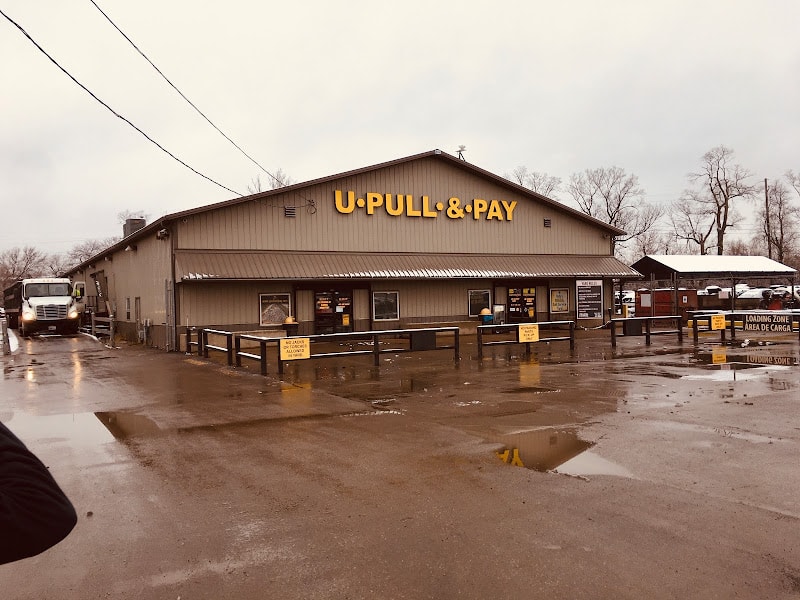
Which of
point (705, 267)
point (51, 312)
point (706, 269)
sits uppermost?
point (705, 267)

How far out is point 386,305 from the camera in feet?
82.7

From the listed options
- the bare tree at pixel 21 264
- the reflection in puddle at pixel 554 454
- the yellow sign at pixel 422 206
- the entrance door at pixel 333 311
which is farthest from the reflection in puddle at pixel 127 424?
the bare tree at pixel 21 264

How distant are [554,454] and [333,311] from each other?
698 inches

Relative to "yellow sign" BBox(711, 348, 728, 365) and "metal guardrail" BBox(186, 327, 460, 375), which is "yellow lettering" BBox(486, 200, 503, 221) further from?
"yellow sign" BBox(711, 348, 728, 365)

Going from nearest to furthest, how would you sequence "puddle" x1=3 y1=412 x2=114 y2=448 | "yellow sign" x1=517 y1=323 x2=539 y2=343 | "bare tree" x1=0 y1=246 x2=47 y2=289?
"puddle" x1=3 y1=412 x2=114 y2=448, "yellow sign" x1=517 y1=323 x2=539 y2=343, "bare tree" x1=0 y1=246 x2=47 y2=289

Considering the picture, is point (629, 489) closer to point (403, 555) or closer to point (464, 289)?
point (403, 555)

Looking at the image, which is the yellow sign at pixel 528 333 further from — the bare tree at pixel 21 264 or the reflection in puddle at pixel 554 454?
the bare tree at pixel 21 264

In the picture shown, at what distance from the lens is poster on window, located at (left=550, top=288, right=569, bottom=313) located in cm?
2872

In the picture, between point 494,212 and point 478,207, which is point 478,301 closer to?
point 494,212

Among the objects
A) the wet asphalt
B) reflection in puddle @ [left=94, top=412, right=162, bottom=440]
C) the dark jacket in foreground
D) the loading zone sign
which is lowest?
the wet asphalt

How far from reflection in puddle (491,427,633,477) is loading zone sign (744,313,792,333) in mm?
19007

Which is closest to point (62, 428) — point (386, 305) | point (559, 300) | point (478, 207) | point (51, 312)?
point (386, 305)

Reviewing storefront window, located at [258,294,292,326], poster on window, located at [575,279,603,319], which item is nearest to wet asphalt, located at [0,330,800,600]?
storefront window, located at [258,294,292,326]

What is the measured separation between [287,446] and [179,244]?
15.3 metres
